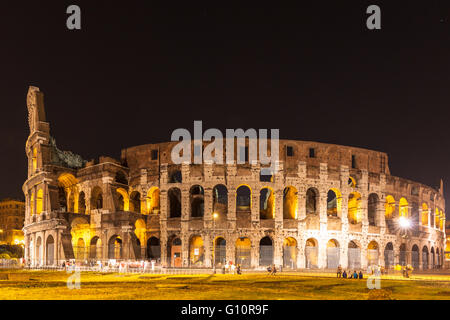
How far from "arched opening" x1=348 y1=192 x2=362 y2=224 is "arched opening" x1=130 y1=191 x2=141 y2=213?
64.8 feet

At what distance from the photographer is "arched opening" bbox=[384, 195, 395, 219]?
44062 mm

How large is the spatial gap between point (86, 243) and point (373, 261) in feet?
84.6

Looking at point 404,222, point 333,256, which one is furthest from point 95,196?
point 404,222

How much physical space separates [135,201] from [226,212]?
30.7ft

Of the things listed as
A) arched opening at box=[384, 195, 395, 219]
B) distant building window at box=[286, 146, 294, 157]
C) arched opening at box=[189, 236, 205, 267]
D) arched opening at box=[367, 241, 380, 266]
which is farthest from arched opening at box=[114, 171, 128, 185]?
arched opening at box=[384, 195, 395, 219]

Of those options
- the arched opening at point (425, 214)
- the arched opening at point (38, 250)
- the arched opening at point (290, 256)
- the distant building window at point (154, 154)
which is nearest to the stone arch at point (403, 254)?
the arched opening at point (425, 214)

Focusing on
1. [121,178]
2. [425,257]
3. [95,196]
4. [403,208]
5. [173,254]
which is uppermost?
[121,178]

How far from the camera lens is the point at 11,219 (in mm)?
104062

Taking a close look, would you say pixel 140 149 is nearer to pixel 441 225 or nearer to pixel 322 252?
pixel 322 252

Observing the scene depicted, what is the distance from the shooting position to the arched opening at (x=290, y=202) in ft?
135

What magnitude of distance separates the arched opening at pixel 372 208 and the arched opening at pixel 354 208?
1606mm

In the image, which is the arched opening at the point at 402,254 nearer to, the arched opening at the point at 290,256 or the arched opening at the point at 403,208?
the arched opening at the point at 403,208

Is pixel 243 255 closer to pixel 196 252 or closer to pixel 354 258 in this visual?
pixel 196 252
